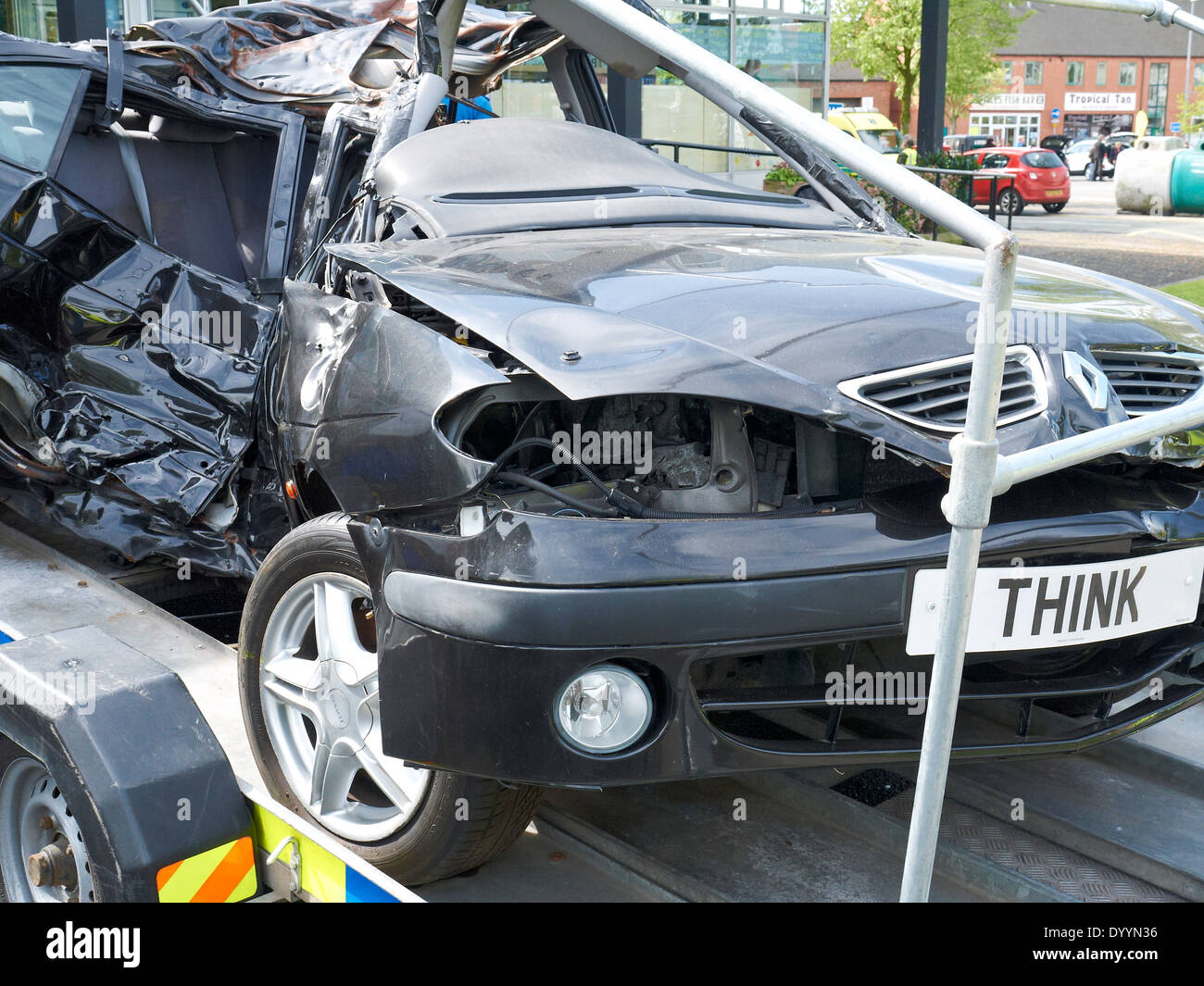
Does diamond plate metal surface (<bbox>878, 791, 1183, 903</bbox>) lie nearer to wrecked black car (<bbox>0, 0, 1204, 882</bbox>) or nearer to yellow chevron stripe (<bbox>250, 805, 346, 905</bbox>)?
wrecked black car (<bbox>0, 0, 1204, 882</bbox>)

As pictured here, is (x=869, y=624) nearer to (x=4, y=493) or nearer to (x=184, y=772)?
(x=184, y=772)

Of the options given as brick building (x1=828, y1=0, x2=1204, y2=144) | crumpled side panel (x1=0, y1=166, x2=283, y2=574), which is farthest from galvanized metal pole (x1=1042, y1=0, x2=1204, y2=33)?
brick building (x1=828, y1=0, x2=1204, y2=144)

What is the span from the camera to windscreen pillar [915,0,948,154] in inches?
666

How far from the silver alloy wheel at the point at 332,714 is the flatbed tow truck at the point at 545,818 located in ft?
0.54

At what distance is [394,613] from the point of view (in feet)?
7.45

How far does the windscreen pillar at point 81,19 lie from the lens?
1022cm

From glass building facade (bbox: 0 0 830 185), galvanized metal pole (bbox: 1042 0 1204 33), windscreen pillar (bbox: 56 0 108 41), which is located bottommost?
galvanized metal pole (bbox: 1042 0 1204 33)

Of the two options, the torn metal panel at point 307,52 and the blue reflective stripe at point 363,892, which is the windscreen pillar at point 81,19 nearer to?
the torn metal panel at point 307,52

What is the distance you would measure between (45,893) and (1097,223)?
22.3m

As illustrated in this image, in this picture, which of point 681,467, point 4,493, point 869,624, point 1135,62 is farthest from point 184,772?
point 1135,62

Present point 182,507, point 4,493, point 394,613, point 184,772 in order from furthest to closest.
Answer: point 4,493 → point 182,507 → point 394,613 → point 184,772

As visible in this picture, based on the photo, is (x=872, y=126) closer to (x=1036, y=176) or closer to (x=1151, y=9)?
(x=1036, y=176)

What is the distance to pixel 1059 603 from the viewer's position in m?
2.19
